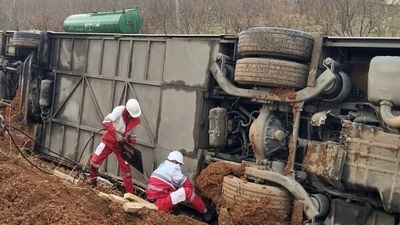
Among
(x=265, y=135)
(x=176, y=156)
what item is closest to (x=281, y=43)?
(x=265, y=135)

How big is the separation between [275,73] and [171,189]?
6.74 feet

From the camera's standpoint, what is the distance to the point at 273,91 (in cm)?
545

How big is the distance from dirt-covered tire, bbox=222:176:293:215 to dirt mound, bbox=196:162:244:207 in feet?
0.85

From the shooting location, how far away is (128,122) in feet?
22.5

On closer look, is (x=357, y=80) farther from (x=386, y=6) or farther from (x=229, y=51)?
(x=386, y=6)

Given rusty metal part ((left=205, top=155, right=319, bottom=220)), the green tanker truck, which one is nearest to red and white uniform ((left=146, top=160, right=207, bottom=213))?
rusty metal part ((left=205, top=155, right=319, bottom=220))

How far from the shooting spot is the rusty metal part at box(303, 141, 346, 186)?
15.9 feet

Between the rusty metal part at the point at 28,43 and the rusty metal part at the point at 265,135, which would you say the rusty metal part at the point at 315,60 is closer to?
the rusty metal part at the point at 265,135

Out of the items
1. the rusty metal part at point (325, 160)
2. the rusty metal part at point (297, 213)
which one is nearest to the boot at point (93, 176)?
the rusty metal part at point (297, 213)

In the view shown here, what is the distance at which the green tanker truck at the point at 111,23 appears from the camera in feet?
28.3

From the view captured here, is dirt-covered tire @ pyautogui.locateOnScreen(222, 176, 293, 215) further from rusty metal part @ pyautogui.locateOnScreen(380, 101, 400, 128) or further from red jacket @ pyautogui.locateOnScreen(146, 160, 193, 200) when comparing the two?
rusty metal part @ pyautogui.locateOnScreen(380, 101, 400, 128)

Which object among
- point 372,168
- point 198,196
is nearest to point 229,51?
point 198,196

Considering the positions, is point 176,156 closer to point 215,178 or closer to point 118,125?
point 215,178

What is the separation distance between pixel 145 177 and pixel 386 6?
7465 mm
